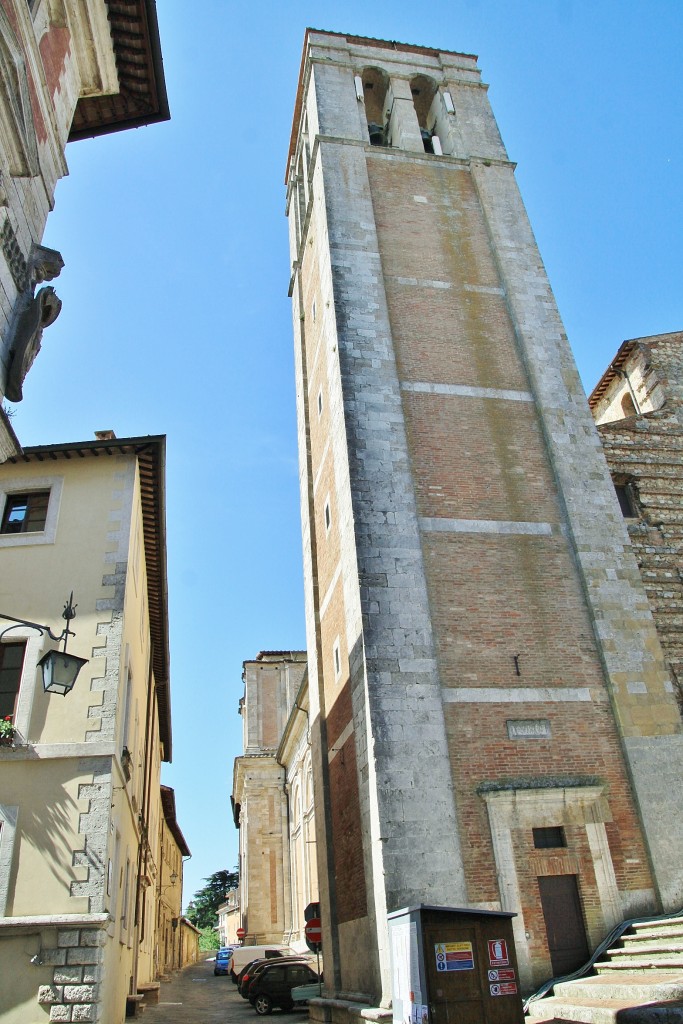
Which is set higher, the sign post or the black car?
the sign post

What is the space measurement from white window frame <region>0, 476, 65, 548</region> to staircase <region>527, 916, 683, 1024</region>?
10486 mm

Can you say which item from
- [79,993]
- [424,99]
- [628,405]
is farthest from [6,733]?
[424,99]

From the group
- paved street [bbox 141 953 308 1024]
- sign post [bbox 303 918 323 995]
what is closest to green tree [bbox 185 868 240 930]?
paved street [bbox 141 953 308 1024]

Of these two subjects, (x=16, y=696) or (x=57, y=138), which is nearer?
(x=57, y=138)

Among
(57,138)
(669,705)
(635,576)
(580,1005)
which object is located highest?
(57,138)

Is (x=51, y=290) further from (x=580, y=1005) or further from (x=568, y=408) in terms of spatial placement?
(x=568, y=408)

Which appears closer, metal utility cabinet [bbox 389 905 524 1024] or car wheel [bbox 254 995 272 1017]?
metal utility cabinet [bbox 389 905 524 1024]

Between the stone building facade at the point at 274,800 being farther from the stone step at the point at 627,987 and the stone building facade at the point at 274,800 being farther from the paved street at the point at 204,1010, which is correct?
the stone step at the point at 627,987

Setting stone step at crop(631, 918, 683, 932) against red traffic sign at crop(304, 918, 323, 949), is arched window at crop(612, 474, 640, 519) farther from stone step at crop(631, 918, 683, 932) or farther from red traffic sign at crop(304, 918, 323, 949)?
red traffic sign at crop(304, 918, 323, 949)

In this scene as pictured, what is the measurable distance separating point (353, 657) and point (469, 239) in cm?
1194

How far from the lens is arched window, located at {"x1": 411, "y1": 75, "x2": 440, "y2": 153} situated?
24.8 m

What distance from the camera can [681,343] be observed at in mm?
20156

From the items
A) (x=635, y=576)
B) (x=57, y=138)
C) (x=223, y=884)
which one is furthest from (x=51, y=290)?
(x=223, y=884)

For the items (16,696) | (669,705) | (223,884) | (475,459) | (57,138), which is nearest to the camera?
(57,138)
